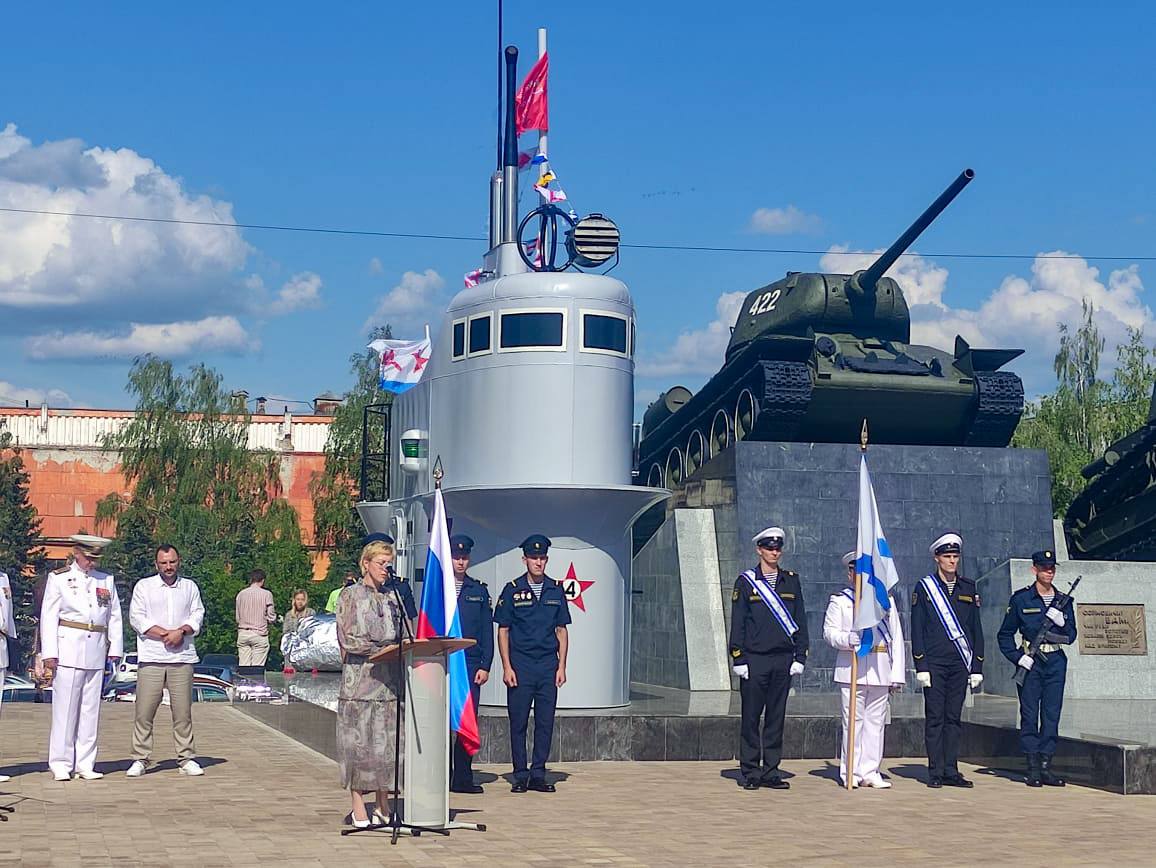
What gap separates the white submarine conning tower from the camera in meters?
13.6

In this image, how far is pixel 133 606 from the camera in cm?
1134

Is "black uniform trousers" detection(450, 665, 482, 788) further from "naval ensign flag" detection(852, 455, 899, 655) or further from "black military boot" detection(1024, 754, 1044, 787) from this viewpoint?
"black military boot" detection(1024, 754, 1044, 787)

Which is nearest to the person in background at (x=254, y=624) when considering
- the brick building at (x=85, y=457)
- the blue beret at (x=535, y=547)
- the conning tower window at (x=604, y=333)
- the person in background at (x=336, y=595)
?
the person in background at (x=336, y=595)

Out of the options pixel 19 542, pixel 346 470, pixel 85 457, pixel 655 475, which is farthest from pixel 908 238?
pixel 85 457

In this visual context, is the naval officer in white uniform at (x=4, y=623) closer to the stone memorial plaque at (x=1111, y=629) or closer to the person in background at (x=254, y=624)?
the person in background at (x=254, y=624)

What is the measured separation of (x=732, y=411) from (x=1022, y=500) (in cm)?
566

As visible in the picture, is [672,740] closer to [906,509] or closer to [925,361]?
[906,509]

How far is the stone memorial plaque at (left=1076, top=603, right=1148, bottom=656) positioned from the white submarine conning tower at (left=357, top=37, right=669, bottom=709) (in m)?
5.74

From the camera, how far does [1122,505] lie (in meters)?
23.6

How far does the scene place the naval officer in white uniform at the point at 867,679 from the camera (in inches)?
464

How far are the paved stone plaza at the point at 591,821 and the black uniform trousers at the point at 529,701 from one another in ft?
1.10

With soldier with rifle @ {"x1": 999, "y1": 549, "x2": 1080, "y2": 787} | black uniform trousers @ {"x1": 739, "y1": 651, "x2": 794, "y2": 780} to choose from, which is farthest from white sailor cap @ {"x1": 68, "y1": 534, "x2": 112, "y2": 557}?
soldier with rifle @ {"x1": 999, "y1": 549, "x2": 1080, "y2": 787}

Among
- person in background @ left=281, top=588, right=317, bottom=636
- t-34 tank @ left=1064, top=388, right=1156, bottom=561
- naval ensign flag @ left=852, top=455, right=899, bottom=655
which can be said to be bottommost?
person in background @ left=281, top=588, right=317, bottom=636

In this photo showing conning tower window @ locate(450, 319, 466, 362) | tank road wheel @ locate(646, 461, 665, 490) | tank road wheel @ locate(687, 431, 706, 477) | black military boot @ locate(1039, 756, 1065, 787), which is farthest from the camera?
tank road wheel @ locate(646, 461, 665, 490)
